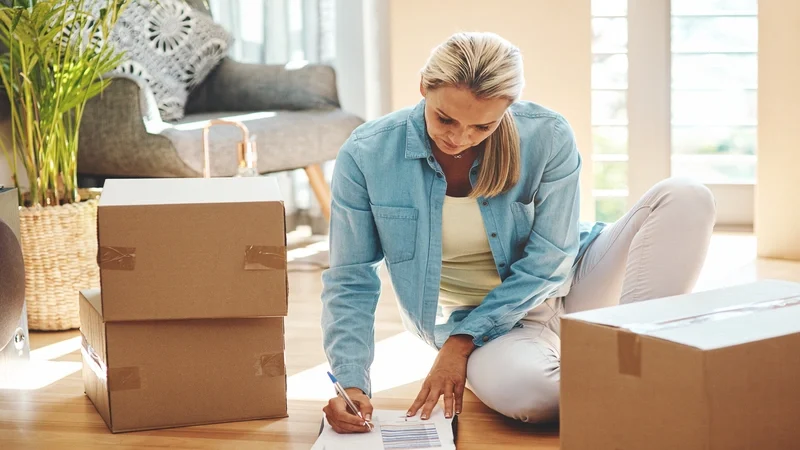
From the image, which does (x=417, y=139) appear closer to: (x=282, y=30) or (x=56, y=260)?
(x=56, y=260)

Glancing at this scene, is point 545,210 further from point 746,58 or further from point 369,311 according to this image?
point 746,58

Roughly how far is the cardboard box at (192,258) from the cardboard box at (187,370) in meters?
0.04

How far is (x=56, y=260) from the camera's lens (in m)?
2.29

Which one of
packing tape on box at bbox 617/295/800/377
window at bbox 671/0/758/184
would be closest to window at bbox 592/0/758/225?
window at bbox 671/0/758/184

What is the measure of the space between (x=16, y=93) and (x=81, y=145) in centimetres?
27

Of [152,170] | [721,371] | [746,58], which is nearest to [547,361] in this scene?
[721,371]

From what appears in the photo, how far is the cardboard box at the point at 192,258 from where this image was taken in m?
1.56

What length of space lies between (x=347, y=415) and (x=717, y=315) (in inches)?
22.4

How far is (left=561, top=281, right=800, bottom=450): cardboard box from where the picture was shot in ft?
3.37

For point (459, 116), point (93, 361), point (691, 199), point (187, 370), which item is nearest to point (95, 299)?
point (93, 361)

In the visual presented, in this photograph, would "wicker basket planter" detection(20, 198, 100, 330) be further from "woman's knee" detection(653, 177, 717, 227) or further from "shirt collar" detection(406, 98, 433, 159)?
"woman's knee" detection(653, 177, 717, 227)

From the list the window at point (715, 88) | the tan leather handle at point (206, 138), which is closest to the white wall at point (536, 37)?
the window at point (715, 88)

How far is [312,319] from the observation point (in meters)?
2.37

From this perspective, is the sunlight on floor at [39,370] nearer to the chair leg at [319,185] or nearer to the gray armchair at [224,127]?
the gray armchair at [224,127]
